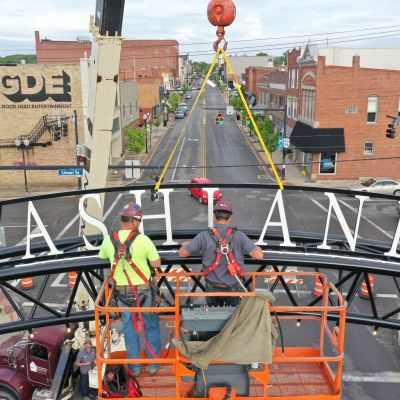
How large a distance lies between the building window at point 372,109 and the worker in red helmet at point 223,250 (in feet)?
121

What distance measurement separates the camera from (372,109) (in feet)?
131

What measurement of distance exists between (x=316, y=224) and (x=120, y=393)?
2374 centimetres

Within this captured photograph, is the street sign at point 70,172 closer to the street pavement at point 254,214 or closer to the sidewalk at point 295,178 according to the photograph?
the street pavement at point 254,214

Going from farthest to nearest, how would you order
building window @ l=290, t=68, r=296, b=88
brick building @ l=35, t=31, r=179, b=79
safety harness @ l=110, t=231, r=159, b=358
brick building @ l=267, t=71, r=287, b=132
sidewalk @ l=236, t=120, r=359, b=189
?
brick building @ l=35, t=31, r=179, b=79 < brick building @ l=267, t=71, r=287, b=132 < building window @ l=290, t=68, r=296, b=88 < sidewalk @ l=236, t=120, r=359, b=189 < safety harness @ l=110, t=231, r=159, b=358

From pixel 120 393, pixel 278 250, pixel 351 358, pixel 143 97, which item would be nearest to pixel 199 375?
pixel 120 393

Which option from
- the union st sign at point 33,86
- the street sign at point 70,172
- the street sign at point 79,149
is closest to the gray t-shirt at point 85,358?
the street sign at point 70,172

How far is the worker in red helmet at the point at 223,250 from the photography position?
6508 mm

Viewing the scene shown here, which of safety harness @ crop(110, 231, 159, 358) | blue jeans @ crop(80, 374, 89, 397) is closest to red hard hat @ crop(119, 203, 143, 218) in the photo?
safety harness @ crop(110, 231, 159, 358)

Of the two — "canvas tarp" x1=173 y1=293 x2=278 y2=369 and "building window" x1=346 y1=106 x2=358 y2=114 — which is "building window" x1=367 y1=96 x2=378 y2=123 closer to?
"building window" x1=346 y1=106 x2=358 y2=114

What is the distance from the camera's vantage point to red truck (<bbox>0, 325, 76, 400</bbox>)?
1059 cm

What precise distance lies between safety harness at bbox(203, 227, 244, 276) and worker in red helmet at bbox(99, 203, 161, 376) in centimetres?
82

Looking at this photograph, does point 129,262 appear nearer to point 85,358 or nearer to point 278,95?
point 85,358

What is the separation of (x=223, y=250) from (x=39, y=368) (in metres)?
6.69

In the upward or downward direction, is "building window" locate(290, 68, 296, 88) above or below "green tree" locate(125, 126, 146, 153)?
above
